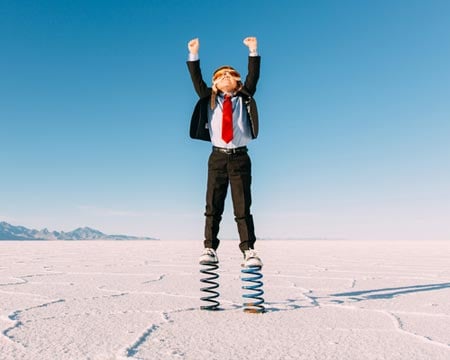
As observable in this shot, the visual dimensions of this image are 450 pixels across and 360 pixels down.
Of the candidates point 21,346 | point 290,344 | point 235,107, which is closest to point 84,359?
point 21,346

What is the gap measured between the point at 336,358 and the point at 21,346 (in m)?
1.28

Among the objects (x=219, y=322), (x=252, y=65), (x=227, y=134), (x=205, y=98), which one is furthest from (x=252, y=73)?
(x=219, y=322)

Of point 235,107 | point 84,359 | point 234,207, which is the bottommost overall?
point 84,359

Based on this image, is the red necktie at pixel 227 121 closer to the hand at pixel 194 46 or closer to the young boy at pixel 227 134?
the young boy at pixel 227 134

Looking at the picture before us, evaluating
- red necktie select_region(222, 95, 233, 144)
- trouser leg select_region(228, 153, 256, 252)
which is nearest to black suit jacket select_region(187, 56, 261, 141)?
red necktie select_region(222, 95, 233, 144)

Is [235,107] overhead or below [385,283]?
overhead

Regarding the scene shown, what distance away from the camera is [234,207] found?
2693 mm

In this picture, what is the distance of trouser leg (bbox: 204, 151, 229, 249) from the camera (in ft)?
8.73

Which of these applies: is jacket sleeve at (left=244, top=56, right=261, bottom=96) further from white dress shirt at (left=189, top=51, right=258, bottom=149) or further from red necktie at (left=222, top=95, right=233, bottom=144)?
red necktie at (left=222, top=95, right=233, bottom=144)

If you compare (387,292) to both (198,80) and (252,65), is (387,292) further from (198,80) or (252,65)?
(198,80)

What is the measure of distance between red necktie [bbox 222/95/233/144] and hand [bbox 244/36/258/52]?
38 centimetres

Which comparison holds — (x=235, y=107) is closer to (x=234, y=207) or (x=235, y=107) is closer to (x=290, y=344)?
(x=234, y=207)

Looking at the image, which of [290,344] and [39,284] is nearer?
[290,344]

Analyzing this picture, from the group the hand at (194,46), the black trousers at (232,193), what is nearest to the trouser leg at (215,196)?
the black trousers at (232,193)
